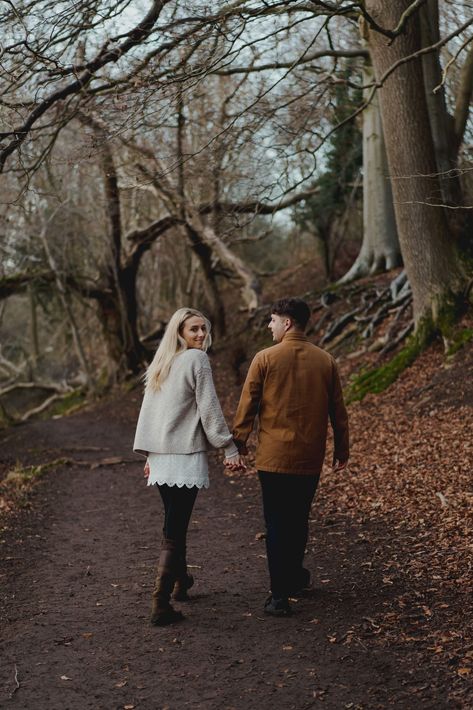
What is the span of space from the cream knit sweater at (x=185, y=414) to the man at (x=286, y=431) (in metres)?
0.19

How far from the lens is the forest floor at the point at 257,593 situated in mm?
4156

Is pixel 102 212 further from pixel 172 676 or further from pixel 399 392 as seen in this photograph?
pixel 172 676

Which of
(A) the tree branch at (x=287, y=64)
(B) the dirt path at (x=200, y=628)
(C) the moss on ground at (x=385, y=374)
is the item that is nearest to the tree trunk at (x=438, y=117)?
(A) the tree branch at (x=287, y=64)

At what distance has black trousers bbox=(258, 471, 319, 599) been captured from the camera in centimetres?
522

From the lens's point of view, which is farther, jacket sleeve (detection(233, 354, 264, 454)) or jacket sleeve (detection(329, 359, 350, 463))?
jacket sleeve (detection(329, 359, 350, 463))

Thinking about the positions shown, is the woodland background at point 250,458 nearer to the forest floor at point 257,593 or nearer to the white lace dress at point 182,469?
the forest floor at point 257,593

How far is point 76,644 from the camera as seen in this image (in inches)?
192

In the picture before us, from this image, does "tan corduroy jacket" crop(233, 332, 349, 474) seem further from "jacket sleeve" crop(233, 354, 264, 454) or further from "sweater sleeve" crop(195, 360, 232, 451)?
"sweater sleeve" crop(195, 360, 232, 451)

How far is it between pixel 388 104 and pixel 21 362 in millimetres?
27725

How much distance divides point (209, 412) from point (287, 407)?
0.52m

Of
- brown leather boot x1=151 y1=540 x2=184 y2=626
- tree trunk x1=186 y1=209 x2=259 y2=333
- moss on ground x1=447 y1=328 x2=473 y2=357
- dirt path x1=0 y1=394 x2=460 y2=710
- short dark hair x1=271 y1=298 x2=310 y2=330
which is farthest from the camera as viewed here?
tree trunk x1=186 y1=209 x2=259 y2=333

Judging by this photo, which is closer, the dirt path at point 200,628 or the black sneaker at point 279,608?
the dirt path at point 200,628

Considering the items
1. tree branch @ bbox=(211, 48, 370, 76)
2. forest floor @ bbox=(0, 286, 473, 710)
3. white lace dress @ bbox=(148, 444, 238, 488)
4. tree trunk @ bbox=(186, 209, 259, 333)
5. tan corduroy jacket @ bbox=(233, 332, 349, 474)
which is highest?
tree branch @ bbox=(211, 48, 370, 76)

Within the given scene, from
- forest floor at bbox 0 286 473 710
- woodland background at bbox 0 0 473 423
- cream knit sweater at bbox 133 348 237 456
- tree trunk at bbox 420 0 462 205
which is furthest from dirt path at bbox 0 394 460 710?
tree trunk at bbox 420 0 462 205
